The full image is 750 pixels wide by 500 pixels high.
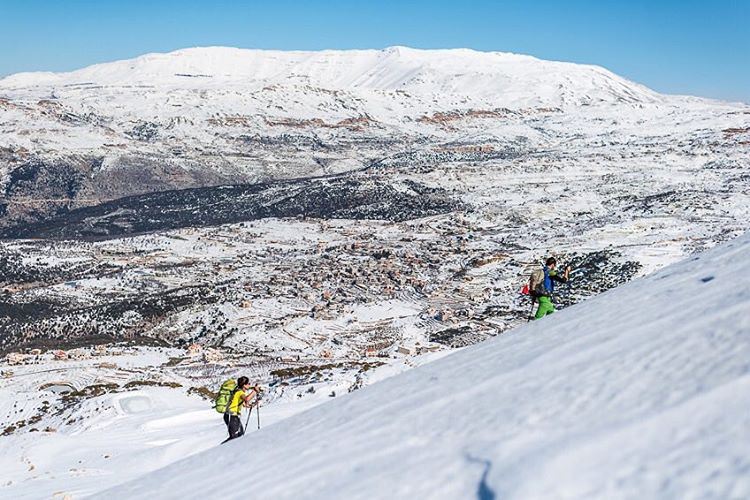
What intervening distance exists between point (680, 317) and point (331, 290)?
161ft

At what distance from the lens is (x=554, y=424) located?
201 inches

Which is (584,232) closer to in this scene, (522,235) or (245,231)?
(522,235)

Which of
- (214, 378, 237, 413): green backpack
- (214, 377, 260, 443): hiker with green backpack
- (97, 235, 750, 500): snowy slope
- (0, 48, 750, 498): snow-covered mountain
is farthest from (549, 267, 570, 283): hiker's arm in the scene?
(214, 378, 237, 413): green backpack

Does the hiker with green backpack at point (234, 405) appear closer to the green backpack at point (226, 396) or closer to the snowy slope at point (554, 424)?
the green backpack at point (226, 396)

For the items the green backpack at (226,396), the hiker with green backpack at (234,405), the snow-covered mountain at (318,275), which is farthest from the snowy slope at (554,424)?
the green backpack at (226,396)

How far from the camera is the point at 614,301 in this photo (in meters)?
9.05

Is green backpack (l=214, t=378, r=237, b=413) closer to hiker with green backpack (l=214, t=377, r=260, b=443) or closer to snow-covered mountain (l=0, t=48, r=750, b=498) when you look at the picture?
hiker with green backpack (l=214, t=377, r=260, b=443)

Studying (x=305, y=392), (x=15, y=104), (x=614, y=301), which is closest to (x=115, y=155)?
(x=15, y=104)

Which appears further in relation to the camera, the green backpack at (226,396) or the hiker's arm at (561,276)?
the hiker's arm at (561,276)

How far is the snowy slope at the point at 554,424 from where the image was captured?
417 centimetres

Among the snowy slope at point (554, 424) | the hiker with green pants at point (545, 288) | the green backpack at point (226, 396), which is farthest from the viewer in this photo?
the hiker with green pants at point (545, 288)

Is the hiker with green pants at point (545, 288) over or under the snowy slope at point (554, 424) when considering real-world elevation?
under

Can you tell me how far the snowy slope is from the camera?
164 inches

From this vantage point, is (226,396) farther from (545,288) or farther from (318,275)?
(318,275)
